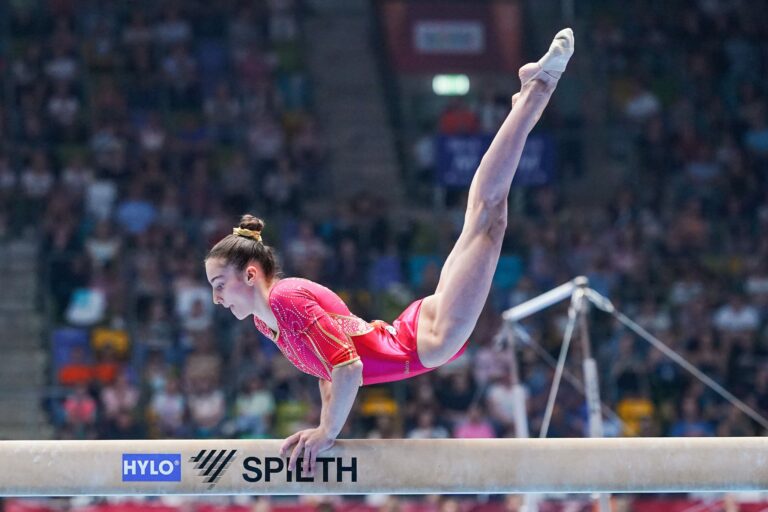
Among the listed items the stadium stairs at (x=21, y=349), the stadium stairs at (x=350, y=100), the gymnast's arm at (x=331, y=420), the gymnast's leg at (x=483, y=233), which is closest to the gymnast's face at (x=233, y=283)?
the gymnast's arm at (x=331, y=420)

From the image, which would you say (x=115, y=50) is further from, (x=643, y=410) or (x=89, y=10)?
(x=643, y=410)

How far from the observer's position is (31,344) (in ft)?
37.6

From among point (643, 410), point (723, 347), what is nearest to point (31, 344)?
point (643, 410)

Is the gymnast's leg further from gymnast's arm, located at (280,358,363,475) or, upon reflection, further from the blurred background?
the blurred background

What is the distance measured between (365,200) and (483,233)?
740 cm

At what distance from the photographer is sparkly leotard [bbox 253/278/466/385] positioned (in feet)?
14.3

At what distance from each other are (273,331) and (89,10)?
9.99 metres

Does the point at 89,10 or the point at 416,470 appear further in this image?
the point at 89,10

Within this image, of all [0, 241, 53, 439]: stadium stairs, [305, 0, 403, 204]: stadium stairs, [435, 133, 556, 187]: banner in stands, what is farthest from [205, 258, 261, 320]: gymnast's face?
[305, 0, 403, 204]: stadium stairs

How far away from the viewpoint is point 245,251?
14.8 feet

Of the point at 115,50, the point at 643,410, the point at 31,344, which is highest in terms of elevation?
the point at 115,50

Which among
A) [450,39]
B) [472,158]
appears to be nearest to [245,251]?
[472,158]

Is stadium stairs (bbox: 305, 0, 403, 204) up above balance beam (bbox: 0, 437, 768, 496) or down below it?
above

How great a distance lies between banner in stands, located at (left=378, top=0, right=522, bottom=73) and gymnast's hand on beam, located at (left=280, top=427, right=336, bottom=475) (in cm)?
1063
